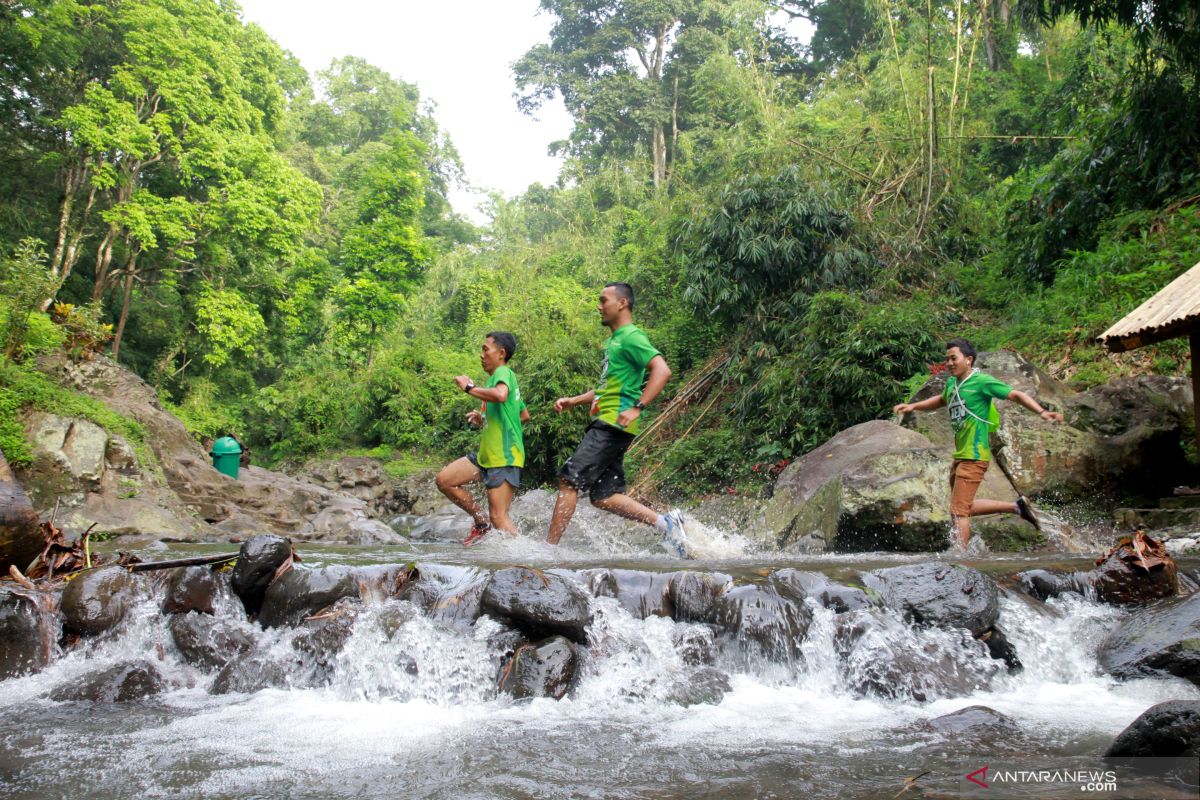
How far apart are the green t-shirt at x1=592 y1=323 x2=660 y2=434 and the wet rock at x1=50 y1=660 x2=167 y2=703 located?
3267mm

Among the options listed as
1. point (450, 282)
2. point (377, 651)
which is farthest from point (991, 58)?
point (377, 651)

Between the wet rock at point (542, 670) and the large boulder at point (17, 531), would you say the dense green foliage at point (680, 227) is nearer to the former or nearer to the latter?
the large boulder at point (17, 531)

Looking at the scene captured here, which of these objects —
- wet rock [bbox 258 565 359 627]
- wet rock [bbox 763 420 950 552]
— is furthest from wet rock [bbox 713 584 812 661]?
wet rock [bbox 763 420 950 552]

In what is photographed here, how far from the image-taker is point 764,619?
4520 millimetres

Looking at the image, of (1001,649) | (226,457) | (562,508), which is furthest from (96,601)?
(226,457)

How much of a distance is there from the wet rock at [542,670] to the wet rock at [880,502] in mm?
3956

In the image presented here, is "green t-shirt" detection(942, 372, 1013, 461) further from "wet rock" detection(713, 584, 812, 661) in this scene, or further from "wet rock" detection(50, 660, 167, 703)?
"wet rock" detection(50, 660, 167, 703)

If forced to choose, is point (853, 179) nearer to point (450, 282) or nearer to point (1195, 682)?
point (1195, 682)

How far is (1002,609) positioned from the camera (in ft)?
15.5

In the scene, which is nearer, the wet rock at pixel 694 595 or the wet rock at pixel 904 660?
the wet rock at pixel 904 660

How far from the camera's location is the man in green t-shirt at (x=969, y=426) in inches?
260

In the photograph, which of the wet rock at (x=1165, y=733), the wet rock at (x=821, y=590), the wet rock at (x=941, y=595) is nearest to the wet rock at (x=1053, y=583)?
the wet rock at (x=941, y=595)

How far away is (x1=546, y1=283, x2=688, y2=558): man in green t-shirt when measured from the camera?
6.22 meters

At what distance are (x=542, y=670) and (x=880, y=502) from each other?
4.19 meters
